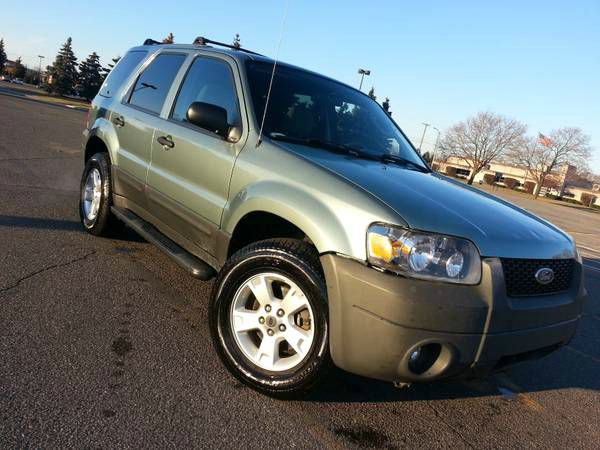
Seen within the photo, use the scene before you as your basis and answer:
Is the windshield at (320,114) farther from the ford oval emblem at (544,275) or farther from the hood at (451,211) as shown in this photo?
the ford oval emblem at (544,275)

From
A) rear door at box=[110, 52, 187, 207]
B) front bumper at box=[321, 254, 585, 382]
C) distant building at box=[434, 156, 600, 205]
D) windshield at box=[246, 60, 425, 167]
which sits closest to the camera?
front bumper at box=[321, 254, 585, 382]

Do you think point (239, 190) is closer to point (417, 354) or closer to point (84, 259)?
point (417, 354)

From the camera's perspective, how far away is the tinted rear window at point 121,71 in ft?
16.8

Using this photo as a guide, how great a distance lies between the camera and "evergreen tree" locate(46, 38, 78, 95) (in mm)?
82000

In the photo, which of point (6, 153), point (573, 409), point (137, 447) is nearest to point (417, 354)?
point (137, 447)

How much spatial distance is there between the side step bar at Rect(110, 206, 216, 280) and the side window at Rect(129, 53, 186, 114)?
0.93 meters

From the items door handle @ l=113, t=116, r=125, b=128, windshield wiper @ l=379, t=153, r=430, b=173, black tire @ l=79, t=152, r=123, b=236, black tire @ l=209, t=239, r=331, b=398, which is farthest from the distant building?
black tire @ l=209, t=239, r=331, b=398

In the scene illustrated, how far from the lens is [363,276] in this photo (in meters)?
2.39

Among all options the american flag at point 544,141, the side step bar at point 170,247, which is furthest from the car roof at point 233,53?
the american flag at point 544,141

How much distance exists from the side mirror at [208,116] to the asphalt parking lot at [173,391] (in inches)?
54.4

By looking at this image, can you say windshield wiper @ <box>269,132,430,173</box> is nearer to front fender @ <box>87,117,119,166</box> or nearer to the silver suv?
the silver suv

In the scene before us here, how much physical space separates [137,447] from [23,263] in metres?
2.61

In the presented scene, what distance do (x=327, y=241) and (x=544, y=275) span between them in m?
1.19

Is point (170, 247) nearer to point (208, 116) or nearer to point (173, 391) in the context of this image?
point (208, 116)
